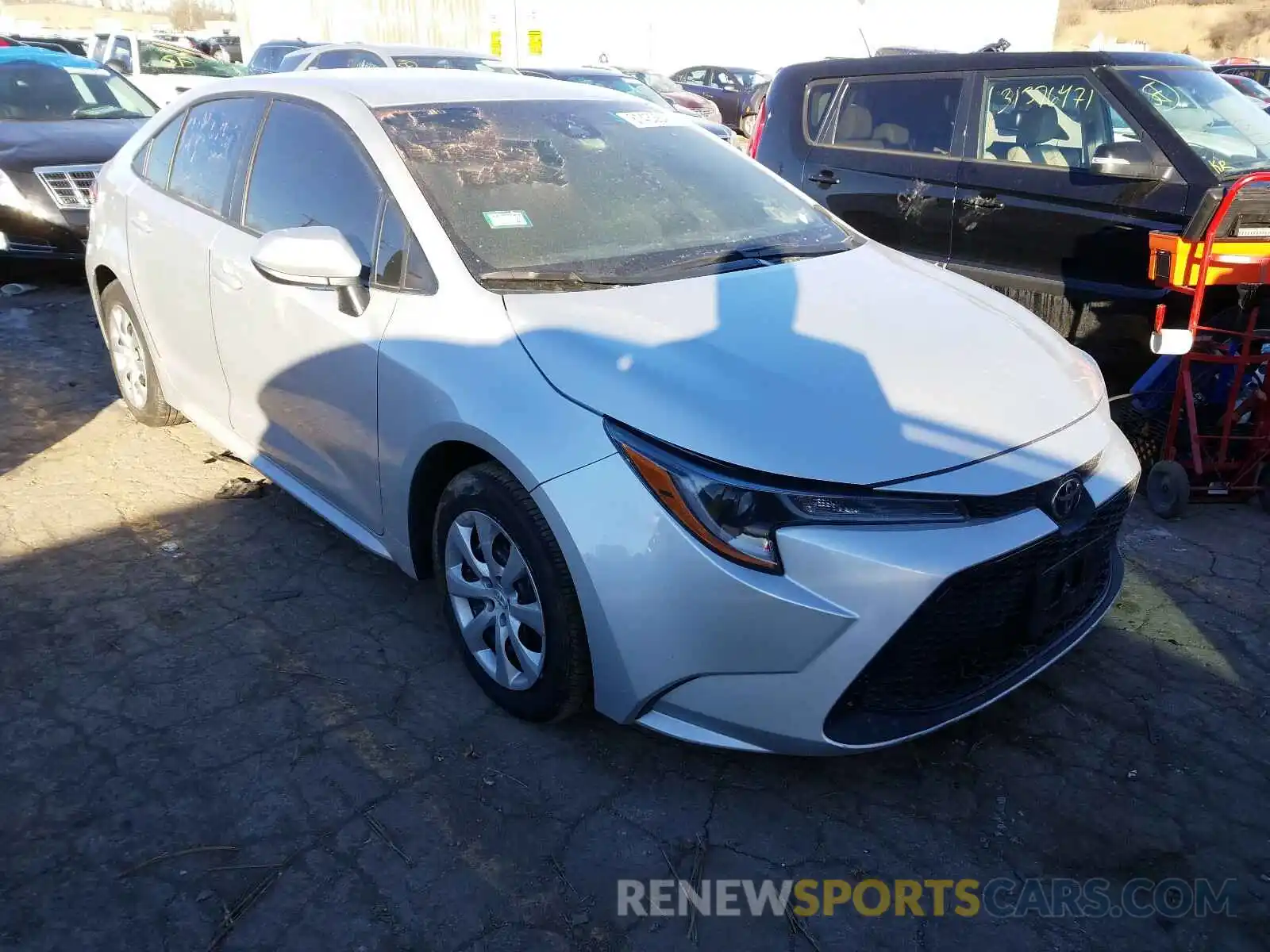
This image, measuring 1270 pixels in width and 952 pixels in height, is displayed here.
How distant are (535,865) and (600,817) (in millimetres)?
217

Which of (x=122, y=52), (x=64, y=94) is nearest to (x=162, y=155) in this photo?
(x=64, y=94)

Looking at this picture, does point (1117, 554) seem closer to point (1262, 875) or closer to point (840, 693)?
point (1262, 875)

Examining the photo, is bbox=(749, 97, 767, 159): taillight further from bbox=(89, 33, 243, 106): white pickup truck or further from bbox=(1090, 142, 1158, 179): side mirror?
bbox=(89, 33, 243, 106): white pickup truck

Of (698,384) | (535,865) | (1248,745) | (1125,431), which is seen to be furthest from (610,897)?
(1125,431)

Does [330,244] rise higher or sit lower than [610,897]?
higher

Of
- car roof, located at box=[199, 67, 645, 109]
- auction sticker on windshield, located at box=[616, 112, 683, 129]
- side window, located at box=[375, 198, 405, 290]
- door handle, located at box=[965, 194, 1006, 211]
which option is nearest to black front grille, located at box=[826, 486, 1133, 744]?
side window, located at box=[375, 198, 405, 290]

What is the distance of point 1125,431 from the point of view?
438cm

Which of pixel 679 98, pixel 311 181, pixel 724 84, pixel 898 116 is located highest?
pixel 311 181

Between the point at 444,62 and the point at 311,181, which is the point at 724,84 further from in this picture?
the point at 311,181

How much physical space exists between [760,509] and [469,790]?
109 cm

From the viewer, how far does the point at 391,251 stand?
2.94 metres

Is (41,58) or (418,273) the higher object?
(41,58)

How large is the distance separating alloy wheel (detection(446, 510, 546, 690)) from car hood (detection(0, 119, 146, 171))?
5.99 meters

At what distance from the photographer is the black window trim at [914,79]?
546cm
